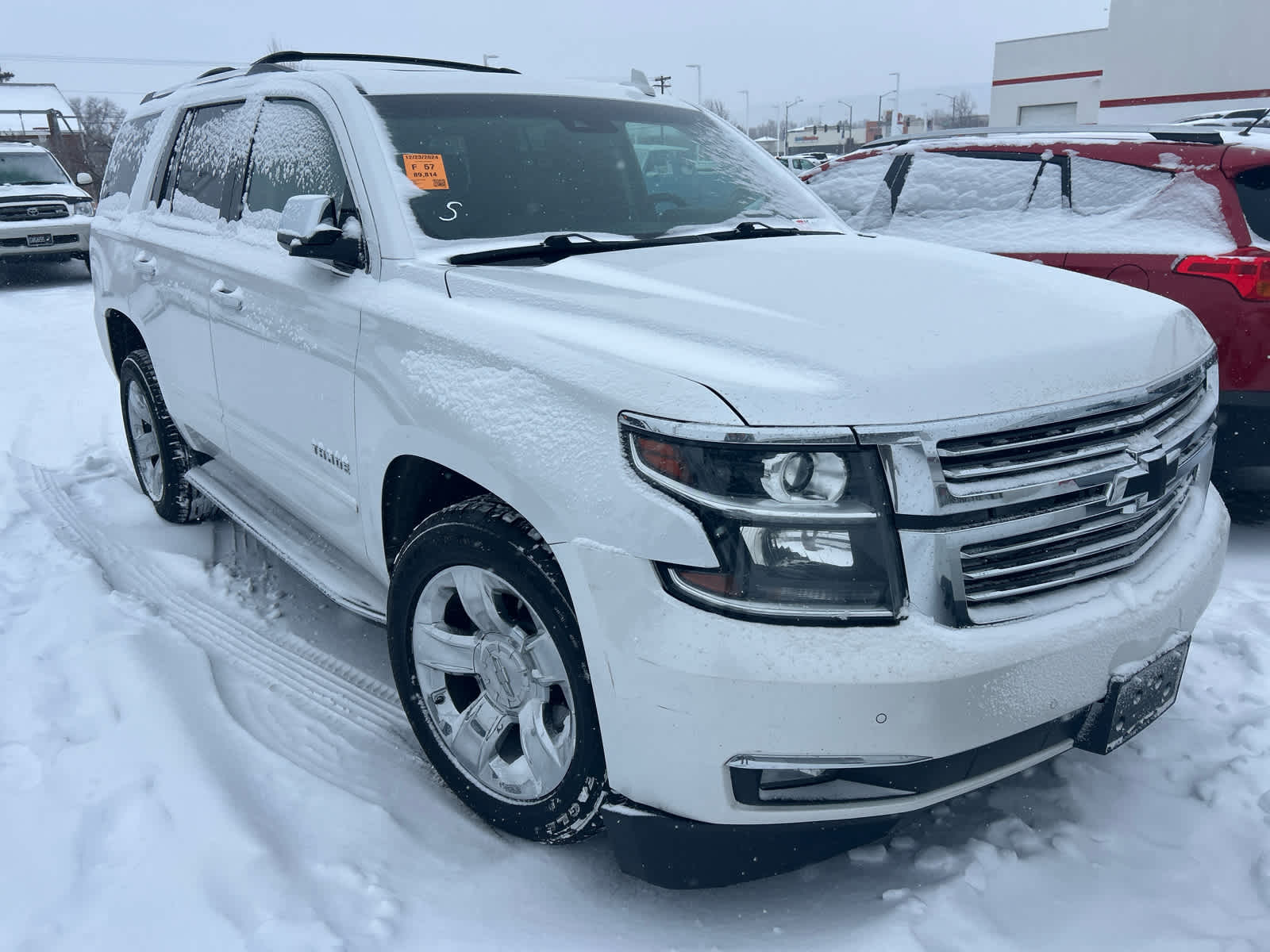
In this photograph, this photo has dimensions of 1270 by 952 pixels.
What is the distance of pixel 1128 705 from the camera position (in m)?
2.10

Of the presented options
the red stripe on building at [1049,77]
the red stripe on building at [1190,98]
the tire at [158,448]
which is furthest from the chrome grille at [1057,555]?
the red stripe on building at [1049,77]

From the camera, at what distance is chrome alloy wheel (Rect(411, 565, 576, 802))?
7.52ft

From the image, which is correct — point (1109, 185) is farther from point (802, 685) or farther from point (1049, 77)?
point (1049, 77)

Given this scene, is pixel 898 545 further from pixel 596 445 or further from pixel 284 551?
pixel 284 551

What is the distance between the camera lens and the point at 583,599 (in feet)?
6.58

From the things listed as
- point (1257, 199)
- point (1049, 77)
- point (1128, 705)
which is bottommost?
point (1128, 705)

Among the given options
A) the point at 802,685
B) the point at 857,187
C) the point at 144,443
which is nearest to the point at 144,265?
the point at 144,443

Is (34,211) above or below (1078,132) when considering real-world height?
below

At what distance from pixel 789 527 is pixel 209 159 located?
3.18 meters

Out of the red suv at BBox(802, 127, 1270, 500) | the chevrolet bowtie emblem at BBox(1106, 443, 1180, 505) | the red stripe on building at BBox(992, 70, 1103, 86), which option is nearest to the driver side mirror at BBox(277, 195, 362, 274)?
the chevrolet bowtie emblem at BBox(1106, 443, 1180, 505)

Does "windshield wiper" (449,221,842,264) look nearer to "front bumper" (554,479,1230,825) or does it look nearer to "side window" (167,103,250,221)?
"front bumper" (554,479,1230,825)

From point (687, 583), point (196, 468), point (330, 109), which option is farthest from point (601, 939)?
point (196, 468)

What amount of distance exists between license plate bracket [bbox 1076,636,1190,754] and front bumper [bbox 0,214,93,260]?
46.7 ft

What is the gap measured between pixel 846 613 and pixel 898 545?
0.15 metres
